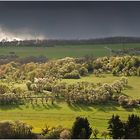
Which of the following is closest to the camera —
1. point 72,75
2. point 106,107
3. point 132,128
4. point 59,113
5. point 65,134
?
point 65,134

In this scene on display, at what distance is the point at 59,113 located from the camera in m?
→ 6.72

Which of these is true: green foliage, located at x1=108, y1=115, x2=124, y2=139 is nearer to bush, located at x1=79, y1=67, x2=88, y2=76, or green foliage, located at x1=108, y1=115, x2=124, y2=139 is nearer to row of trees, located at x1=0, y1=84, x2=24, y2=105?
row of trees, located at x1=0, y1=84, x2=24, y2=105

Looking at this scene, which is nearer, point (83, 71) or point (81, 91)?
point (81, 91)

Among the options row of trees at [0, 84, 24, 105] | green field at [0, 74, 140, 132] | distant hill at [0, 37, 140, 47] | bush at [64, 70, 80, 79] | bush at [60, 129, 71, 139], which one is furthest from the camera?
distant hill at [0, 37, 140, 47]

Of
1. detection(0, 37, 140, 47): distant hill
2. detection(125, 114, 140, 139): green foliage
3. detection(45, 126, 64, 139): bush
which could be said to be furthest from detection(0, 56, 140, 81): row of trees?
detection(125, 114, 140, 139): green foliage

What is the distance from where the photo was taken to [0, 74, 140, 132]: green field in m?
6.44

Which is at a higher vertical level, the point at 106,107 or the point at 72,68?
the point at 72,68

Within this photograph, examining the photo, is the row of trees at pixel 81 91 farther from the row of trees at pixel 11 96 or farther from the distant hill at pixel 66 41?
the distant hill at pixel 66 41

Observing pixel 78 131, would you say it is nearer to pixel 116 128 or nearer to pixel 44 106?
pixel 116 128

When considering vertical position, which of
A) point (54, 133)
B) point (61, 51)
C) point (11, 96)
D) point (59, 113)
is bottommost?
point (54, 133)

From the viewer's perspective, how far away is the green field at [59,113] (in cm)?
644

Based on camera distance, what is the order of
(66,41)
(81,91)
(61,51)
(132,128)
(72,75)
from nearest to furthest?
(132,128)
(81,91)
(72,75)
(61,51)
(66,41)

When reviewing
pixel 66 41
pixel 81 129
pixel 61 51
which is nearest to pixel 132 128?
pixel 81 129

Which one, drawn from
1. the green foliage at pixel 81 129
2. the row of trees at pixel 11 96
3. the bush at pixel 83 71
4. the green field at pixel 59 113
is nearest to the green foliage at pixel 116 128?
the green field at pixel 59 113
